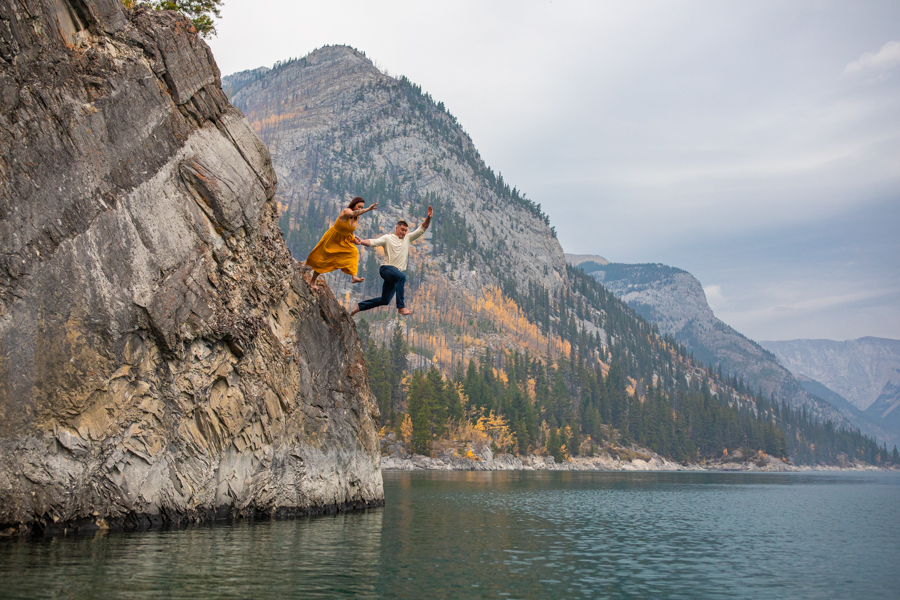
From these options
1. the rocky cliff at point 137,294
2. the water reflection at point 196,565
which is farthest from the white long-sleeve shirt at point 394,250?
the water reflection at point 196,565

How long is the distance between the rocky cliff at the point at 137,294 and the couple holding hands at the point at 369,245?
3.99 meters

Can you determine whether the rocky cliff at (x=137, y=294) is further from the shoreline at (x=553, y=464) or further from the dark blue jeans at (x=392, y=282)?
the shoreline at (x=553, y=464)

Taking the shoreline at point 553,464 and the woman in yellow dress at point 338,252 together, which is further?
the shoreline at point 553,464

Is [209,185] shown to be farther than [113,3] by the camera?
Yes

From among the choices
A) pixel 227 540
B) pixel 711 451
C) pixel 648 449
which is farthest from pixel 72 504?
pixel 711 451

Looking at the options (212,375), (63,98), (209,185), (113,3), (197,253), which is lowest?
(212,375)

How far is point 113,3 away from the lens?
77.6ft

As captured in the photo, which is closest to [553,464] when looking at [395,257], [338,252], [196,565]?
[338,252]

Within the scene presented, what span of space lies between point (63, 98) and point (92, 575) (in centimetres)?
1544

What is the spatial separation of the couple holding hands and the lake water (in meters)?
7.96

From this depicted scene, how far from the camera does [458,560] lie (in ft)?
62.7

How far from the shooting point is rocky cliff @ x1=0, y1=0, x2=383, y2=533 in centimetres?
1980

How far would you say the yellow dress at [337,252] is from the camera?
24562 mm

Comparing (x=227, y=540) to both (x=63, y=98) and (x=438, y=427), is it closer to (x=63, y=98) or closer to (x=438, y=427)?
(x=63, y=98)
